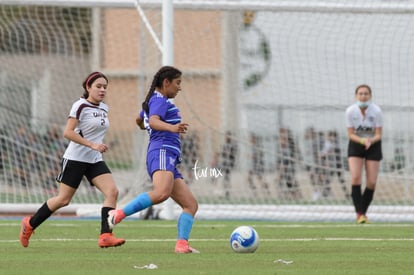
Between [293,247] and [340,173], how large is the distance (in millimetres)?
9086

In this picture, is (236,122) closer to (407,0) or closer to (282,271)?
(407,0)

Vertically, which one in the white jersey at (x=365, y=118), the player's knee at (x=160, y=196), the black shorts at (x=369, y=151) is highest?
the white jersey at (x=365, y=118)

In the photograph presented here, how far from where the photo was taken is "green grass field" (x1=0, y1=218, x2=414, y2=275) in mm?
9109

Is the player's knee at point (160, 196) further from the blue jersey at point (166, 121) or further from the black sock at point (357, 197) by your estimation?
the black sock at point (357, 197)

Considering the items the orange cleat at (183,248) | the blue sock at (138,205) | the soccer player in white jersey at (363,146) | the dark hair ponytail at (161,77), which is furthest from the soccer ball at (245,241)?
the soccer player in white jersey at (363,146)

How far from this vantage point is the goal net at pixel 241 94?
17.8m


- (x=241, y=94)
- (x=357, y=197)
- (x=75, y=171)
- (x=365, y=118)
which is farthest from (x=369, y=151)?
(x=75, y=171)

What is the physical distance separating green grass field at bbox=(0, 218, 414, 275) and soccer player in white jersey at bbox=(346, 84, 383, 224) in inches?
32.4

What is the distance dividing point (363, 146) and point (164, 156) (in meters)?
5.76

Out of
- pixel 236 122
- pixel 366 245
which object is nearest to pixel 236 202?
pixel 236 122

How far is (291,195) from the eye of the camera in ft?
67.2

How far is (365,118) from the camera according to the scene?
15.9 meters

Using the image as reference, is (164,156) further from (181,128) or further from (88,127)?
(88,127)

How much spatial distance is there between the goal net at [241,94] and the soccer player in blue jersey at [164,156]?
632 cm
